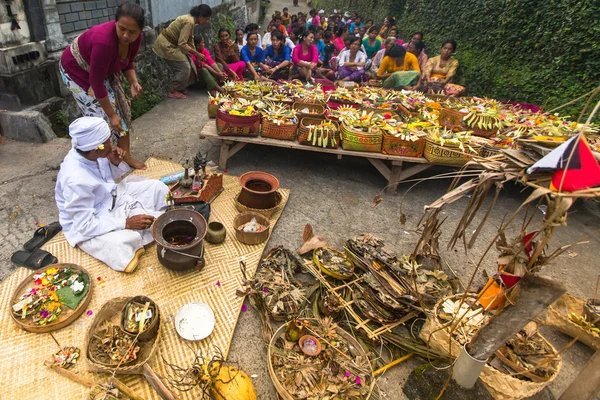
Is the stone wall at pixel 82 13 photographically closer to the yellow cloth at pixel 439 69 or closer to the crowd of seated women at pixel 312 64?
the crowd of seated women at pixel 312 64

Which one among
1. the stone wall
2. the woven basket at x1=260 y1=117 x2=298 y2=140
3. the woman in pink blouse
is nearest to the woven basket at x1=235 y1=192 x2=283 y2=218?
the woven basket at x1=260 y1=117 x2=298 y2=140

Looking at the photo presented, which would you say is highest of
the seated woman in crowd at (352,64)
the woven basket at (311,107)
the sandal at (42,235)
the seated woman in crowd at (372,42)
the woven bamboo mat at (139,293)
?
the seated woman in crowd at (372,42)

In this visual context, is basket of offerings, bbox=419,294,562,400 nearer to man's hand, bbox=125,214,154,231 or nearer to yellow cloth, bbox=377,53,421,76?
man's hand, bbox=125,214,154,231

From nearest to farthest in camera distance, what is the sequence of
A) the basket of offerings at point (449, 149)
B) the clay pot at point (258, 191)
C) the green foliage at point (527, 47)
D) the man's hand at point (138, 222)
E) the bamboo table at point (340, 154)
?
the man's hand at point (138, 222) < the clay pot at point (258, 191) < the basket of offerings at point (449, 149) < the bamboo table at point (340, 154) < the green foliage at point (527, 47)

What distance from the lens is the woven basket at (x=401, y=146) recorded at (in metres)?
4.91

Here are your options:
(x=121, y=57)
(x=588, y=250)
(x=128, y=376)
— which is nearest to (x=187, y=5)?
(x=121, y=57)

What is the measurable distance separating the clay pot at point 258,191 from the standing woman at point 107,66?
151 cm

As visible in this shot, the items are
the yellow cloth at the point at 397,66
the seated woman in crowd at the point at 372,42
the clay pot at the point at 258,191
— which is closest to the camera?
the clay pot at the point at 258,191

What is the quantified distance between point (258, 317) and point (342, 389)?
1.02m

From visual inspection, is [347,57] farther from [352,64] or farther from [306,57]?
[306,57]

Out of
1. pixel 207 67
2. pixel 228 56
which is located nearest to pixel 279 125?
pixel 207 67

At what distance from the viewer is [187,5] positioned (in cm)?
925

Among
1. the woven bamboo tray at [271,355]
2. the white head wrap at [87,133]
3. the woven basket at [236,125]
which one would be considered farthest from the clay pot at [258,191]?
the woven bamboo tray at [271,355]

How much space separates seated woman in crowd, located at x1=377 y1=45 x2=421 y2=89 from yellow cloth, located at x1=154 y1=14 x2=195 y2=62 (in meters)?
4.77
